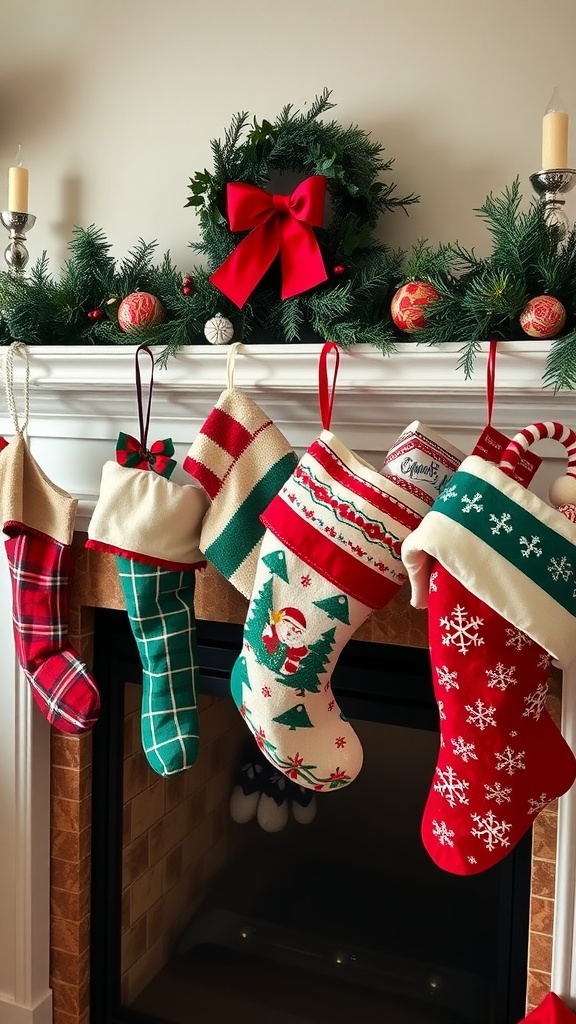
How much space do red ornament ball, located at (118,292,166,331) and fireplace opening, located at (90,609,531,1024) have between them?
561mm

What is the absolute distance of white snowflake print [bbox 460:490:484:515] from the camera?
3.17 ft

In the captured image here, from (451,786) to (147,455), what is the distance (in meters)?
0.69

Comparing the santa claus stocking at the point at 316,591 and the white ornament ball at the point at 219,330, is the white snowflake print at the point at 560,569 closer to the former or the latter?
the santa claus stocking at the point at 316,591

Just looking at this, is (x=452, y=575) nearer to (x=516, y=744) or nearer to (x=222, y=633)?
(x=516, y=744)

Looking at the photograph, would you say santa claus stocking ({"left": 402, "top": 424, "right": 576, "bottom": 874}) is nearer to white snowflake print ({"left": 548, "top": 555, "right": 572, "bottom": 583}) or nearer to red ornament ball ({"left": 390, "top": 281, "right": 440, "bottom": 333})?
white snowflake print ({"left": 548, "top": 555, "right": 572, "bottom": 583})

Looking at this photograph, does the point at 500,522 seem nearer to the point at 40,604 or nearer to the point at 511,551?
the point at 511,551

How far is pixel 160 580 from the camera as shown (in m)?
1.26

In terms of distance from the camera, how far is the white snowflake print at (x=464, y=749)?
3.31ft

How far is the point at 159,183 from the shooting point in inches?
58.7

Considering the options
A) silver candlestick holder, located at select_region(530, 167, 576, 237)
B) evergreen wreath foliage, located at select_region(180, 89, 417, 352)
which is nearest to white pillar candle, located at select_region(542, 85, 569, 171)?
silver candlestick holder, located at select_region(530, 167, 576, 237)

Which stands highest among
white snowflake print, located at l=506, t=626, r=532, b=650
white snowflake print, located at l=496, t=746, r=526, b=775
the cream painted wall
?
the cream painted wall

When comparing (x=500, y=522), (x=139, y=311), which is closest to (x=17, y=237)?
(x=139, y=311)

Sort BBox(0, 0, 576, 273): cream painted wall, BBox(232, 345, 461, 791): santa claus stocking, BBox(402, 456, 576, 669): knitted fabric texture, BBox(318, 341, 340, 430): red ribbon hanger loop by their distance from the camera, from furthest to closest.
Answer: BBox(0, 0, 576, 273): cream painted wall, BBox(318, 341, 340, 430): red ribbon hanger loop, BBox(232, 345, 461, 791): santa claus stocking, BBox(402, 456, 576, 669): knitted fabric texture

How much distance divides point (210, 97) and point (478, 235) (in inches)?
22.0
